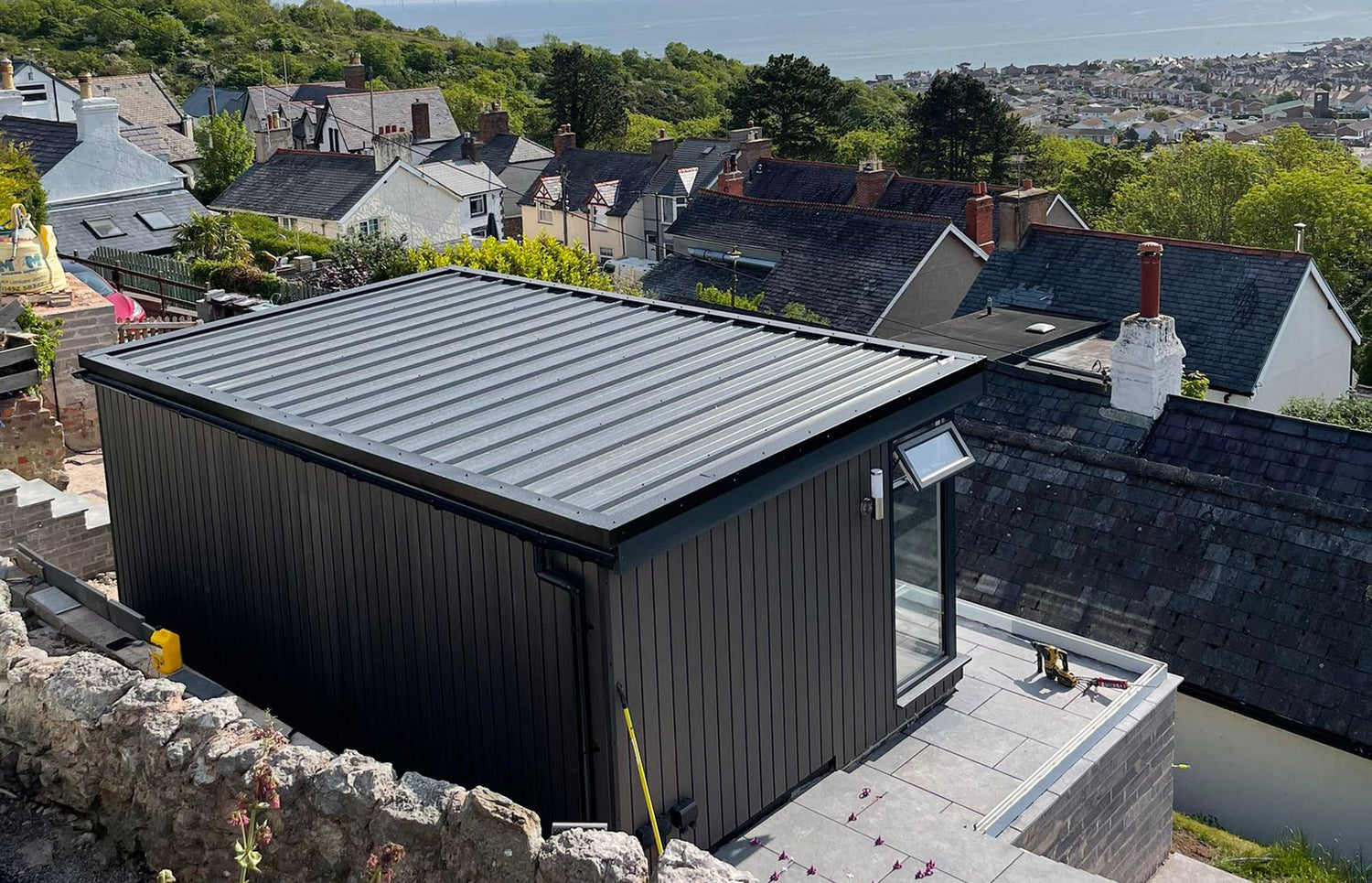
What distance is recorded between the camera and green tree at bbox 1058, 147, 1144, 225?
75500 millimetres

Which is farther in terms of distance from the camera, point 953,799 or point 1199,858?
point 1199,858

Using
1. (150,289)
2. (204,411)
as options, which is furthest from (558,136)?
(204,411)

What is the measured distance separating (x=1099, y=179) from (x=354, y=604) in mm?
74370

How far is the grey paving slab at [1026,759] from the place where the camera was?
30.6ft

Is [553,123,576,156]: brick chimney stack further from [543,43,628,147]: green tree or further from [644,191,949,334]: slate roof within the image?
[543,43,628,147]: green tree

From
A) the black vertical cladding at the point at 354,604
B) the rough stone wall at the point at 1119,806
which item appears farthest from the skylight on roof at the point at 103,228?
the rough stone wall at the point at 1119,806

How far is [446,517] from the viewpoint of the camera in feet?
25.9

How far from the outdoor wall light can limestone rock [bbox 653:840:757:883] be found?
3.45 metres

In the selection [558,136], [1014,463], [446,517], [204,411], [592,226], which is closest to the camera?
[446,517]

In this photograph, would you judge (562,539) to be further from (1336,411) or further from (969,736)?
(1336,411)

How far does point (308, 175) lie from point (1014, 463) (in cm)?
3736

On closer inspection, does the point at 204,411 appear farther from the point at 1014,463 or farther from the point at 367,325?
the point at 1014,463

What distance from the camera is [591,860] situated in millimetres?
5906

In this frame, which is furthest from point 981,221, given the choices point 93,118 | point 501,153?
point 501,153
